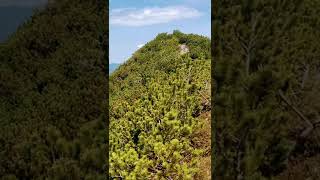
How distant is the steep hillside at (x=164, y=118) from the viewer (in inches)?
425

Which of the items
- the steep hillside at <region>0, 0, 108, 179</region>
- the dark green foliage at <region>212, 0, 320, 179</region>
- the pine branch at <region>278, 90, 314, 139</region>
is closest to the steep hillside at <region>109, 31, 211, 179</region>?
the steep hillside at <region>0, 0, 108, 179</region>

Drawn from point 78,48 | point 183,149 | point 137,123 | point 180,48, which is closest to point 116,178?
point 183,149

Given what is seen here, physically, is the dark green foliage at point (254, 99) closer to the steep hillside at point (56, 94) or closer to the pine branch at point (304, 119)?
the pine branch at point (304, 119)

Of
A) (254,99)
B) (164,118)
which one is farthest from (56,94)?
(254,99)

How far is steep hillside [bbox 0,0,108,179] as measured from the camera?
273 inches

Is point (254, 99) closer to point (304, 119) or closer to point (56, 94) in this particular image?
point (304, 119)

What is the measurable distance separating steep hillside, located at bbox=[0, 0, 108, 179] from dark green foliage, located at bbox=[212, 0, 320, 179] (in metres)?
1.84

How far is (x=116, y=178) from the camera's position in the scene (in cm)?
1087

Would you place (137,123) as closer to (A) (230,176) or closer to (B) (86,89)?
(B) (86,89)

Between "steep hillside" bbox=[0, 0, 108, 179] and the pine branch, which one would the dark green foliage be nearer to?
the pine branch

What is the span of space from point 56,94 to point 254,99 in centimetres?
844

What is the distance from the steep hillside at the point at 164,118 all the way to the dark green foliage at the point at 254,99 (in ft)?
8.44

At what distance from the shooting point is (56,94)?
14.3 meters

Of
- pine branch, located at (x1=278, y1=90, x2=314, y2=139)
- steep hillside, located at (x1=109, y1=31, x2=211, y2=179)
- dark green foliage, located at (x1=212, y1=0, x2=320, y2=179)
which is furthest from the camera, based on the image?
steep hillside, located at (x1=109, y1=31, x2=211, y2=179)
